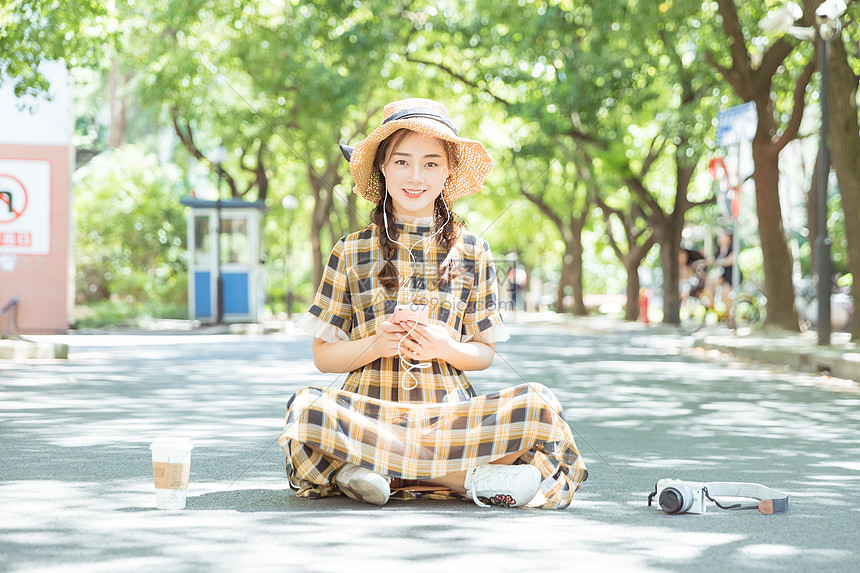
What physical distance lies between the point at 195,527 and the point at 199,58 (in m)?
23.2

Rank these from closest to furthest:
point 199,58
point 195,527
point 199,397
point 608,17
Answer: point 195,527 < point 199,397 < point 608,17 < point 199,58

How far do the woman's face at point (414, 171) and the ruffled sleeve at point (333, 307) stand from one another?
0.34 meters

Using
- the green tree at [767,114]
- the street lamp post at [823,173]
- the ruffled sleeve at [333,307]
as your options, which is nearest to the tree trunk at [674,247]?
the green tree at [767,114]

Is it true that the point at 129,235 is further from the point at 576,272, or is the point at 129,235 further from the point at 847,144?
the point at 847,144

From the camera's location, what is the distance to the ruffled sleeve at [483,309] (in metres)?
5.32

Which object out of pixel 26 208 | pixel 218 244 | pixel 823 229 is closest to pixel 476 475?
pixel 823 229

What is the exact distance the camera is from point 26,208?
65.5 feet

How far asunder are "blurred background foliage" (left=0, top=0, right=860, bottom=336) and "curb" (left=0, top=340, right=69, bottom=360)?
3.17 meters

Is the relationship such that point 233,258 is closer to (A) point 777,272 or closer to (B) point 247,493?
(A) point 777,272

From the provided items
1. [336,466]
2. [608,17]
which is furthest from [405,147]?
[608,17]

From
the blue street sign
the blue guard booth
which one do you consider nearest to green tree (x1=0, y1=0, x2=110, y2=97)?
the blue street sign

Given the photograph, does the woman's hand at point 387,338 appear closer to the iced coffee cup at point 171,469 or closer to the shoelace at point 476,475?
the shoelace at point 476,475

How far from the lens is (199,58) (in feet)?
87.0

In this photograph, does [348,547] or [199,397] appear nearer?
[348,547]
